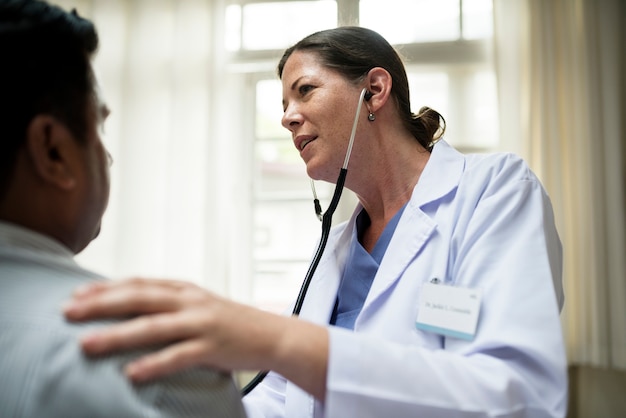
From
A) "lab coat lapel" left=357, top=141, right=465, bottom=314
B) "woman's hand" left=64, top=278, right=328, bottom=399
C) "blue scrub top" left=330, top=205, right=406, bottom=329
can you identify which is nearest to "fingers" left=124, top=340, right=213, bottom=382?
"woman's hand" left=64, top=278, right=328, bottom=399

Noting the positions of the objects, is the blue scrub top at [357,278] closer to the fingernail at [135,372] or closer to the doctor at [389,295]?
the doctor at [389,295]

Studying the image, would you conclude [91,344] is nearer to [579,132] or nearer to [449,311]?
[449,311]

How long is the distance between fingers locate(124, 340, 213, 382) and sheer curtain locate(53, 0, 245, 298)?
1991 mm

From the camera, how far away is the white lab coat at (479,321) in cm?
76

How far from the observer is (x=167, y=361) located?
527 mm

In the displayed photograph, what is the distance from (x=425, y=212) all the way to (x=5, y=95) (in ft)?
2.74

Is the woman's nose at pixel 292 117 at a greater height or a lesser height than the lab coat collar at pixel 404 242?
greater

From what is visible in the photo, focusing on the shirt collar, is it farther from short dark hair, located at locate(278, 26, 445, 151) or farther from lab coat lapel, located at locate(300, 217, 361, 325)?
short dark hair, located at locate(278, 26, 445, 151)

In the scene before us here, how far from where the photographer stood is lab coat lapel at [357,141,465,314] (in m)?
1.13

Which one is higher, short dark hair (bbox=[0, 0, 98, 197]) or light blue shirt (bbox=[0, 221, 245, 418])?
short dark hair (bbox=[0, 0, 98, 197])

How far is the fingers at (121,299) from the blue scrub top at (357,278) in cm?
74

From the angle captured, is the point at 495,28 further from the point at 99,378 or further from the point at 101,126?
the point at 99,378

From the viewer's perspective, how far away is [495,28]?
249cm

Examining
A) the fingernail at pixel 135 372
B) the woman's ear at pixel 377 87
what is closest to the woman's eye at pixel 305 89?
the woman's ear at pixel 377 87
